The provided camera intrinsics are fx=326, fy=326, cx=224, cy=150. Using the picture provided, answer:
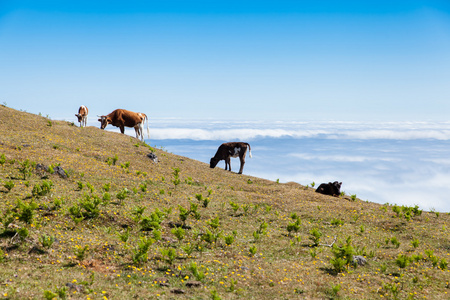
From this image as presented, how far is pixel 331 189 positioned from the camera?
99.5 feet

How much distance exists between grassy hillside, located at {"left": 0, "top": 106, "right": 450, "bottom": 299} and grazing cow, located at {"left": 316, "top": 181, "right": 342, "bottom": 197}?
364cm

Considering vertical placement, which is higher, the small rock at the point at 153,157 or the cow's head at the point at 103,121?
the cow's head at the point at 103,121

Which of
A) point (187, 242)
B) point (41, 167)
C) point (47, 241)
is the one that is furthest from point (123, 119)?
point (47, 241)

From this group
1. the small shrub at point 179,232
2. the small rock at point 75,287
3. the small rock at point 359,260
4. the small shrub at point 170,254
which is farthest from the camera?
the small rock at point 359,260

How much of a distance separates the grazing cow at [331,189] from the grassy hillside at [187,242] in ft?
11.9

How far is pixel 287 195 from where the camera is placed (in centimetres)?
2698

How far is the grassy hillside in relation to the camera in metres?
10.6

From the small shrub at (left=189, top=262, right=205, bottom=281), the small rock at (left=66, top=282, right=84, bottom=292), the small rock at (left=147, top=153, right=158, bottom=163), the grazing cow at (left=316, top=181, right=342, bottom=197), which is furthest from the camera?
the small rock at (left=147, top=153, right=158, bottom=163)

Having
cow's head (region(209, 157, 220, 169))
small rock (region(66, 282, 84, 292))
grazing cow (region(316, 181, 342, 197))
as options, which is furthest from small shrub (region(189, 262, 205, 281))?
cow's head (region(209, 157, 220, 169))

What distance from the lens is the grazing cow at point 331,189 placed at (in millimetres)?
30234

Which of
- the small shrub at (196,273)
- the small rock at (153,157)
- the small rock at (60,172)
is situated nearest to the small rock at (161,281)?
the small shrub at (196,273)

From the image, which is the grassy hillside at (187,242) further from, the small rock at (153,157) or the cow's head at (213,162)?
the cow's head at (213,162)

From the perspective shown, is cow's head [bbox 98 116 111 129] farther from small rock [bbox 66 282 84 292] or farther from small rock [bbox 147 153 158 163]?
small rock [bbox 66 282 84 292]

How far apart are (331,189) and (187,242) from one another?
19.5 m
